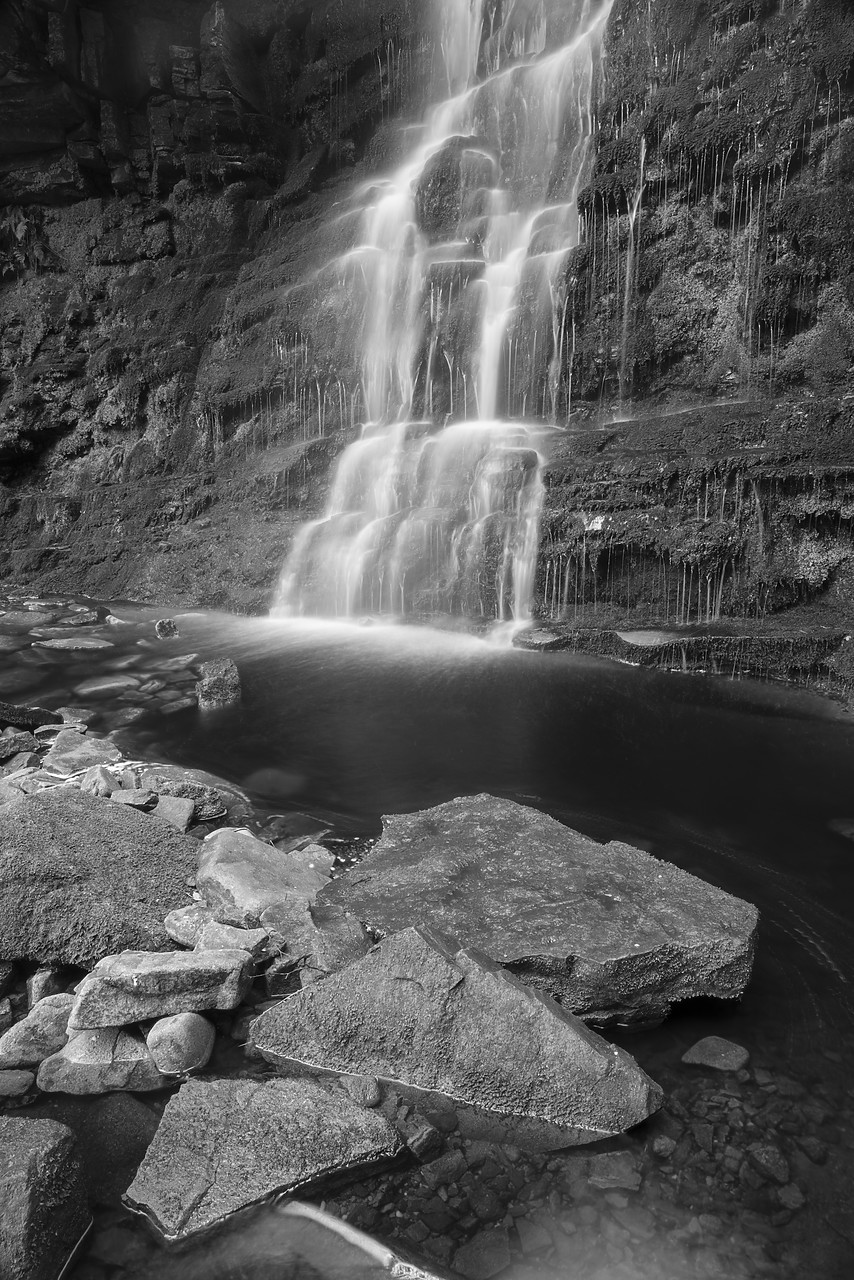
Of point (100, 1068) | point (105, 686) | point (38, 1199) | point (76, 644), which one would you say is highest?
point (76, 644)

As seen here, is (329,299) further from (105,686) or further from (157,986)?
(157,986)

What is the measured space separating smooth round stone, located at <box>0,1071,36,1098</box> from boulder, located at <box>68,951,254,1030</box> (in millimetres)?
236

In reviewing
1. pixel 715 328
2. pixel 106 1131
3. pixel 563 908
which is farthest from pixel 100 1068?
pixel 715 328

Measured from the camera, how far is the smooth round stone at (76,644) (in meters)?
13.0

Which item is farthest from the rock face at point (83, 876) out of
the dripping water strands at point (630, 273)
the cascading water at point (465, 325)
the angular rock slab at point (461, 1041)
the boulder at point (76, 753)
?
the dripping water strands at point (630, 273)

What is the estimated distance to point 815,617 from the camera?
11203 mm

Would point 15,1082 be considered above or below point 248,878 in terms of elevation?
below

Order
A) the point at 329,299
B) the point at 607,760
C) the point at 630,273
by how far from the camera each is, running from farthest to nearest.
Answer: the point at 329,299, the point at 630,273, the point at 607,760

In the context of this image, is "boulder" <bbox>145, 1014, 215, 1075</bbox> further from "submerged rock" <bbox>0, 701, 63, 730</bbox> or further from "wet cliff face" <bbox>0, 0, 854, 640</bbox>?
"wet cliff face" <bbox>0, 0, 854, 640</bbox>

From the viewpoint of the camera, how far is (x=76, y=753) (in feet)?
22.7

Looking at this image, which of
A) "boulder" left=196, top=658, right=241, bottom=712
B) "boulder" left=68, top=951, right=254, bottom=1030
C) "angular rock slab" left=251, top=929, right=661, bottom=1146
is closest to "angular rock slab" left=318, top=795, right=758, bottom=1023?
"angular rock slab" left=251, top=929, right=661, bottom=1146

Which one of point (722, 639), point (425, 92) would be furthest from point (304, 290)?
point (722, 639)

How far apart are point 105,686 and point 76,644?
10.3ft

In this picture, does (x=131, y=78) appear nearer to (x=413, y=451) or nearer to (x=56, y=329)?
(x=56, y=329)
